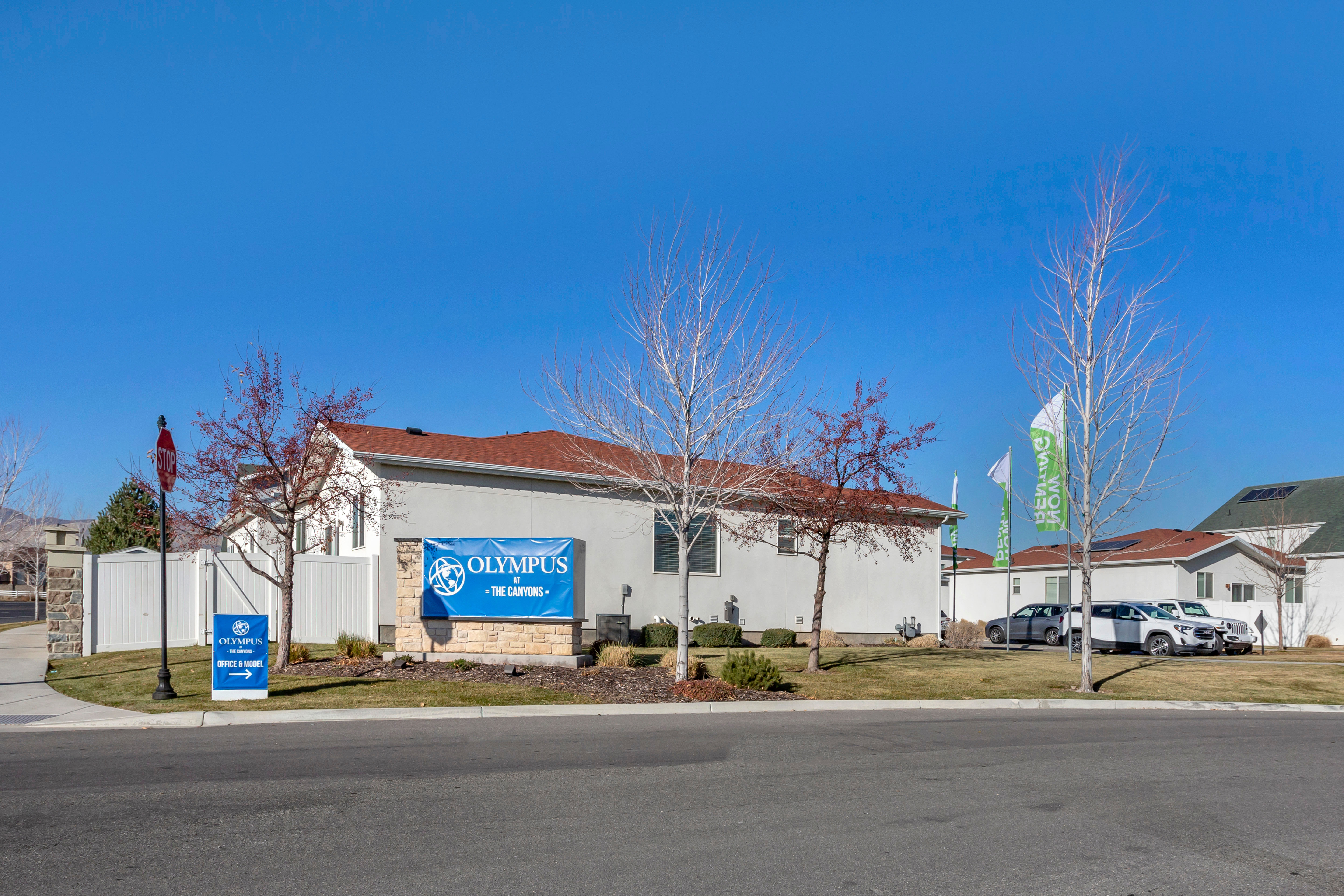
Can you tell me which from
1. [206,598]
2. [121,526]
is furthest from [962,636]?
[121,526]

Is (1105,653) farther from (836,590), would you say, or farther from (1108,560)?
(1108,560)

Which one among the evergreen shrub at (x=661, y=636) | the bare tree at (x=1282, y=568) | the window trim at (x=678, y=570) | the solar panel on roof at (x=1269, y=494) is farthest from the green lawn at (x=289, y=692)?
the solar panel on roof at (x=1269, y=494)

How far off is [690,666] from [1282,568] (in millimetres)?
29070

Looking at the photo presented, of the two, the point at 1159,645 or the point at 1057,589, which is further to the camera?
the point at 1057,589

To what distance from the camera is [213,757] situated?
9.74 m

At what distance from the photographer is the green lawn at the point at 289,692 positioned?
14.0 metres

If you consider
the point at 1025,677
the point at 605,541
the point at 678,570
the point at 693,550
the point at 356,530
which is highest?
the point at 356,530

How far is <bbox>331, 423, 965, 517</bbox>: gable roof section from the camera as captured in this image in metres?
23.6

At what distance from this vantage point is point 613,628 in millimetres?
24453

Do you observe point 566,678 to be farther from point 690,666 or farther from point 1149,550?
point 1149,550

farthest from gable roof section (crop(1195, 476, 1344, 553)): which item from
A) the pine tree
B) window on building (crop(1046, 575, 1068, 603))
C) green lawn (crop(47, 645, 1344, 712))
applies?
the pine tree

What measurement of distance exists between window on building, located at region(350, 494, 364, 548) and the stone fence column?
577cm

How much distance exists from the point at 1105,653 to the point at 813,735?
2036 cm

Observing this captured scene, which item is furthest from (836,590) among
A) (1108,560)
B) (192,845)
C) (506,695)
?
(192,845)
